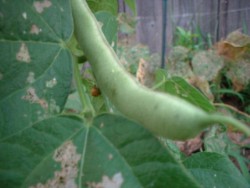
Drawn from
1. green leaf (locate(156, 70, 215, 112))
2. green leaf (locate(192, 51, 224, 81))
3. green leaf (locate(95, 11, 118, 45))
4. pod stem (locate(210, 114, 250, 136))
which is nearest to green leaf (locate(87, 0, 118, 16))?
green leaf (locate(95, 11, 118, 45))

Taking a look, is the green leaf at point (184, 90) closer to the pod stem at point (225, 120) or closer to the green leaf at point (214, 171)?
the green leaf at point (214, 171)

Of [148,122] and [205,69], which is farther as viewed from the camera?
[205,69]

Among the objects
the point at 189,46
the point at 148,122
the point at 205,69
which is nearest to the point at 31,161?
the point at 148,122

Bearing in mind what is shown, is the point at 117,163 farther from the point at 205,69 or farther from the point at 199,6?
the point at 199,6

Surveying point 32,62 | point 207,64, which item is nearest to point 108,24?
point 32,62

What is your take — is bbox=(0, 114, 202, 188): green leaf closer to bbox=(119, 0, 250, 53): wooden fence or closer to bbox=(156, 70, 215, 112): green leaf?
bbox=(156, 70, 215, 112): green leaf

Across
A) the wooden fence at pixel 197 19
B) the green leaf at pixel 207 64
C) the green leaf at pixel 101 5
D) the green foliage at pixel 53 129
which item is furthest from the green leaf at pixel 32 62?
the wooden fence at pixel 197 19

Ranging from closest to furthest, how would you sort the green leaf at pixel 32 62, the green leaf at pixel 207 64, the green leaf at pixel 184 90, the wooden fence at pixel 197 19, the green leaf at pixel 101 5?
the green leaf at pixel 32 62 → the green leaf at pixel 184 90 → the green leaf at pixel 101 5 → the green leaf at pixel 207 64 → the wooden fence at pixel 197 19
